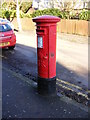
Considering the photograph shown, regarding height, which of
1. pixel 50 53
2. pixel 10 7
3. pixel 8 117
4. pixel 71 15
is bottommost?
pixel 8 117

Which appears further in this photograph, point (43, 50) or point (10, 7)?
point (10, 7)

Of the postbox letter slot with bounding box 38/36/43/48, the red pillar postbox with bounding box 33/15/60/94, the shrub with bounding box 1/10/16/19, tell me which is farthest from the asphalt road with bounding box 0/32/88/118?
the shrub with bounding box 1/10/16/19

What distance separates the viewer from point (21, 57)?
363 inches

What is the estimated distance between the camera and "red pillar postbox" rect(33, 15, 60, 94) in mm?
4312

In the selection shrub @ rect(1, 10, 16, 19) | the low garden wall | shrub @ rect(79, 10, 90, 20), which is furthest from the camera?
shrub @ rect(1, 10, 16, 19)

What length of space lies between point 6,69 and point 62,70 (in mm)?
1997

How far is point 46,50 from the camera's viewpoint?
4.45 meters

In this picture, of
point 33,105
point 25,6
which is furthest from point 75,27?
point 33,105

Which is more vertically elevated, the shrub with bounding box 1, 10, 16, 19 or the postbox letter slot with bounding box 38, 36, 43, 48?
the shrub with bounding box 1, 10, 16, 19

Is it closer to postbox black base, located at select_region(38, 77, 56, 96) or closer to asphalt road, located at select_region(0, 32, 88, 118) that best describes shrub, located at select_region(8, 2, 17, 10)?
asphalt road, located at select_region(0, 32, 88, 118)

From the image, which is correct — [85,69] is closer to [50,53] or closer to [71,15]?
[50,53]

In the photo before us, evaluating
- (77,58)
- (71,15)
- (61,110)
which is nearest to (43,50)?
(61,110)

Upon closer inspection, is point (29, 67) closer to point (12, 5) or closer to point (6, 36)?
point (6, 36)

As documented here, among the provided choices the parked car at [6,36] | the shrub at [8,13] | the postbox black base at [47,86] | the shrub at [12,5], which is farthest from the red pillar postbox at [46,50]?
the shrub at [12,5]
